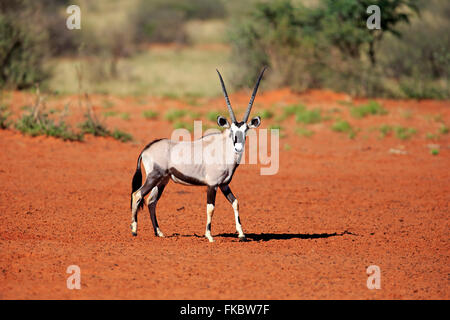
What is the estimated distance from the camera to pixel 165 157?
8242mm

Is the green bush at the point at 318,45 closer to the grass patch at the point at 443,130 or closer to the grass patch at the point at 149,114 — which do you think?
the grass patch at the point at 443,130

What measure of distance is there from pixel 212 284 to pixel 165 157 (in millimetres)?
2306

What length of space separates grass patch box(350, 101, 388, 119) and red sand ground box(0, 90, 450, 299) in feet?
5.76

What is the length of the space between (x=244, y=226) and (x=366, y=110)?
10948 millimetres

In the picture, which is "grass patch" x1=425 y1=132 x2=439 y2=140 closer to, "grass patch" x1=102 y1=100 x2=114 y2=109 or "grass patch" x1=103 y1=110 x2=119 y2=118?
"grass patch" x1=103 y1=110 x2=119 y2=118

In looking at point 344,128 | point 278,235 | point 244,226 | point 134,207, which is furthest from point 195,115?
point 134,207

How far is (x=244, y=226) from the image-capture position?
952cm

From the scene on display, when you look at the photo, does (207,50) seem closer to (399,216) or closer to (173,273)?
Result: (399,216)

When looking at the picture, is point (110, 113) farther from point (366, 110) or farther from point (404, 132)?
point (404, 132)

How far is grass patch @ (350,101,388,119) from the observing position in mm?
19203

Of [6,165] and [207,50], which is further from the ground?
[207,50]

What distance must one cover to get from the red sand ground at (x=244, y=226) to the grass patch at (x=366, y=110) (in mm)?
1755

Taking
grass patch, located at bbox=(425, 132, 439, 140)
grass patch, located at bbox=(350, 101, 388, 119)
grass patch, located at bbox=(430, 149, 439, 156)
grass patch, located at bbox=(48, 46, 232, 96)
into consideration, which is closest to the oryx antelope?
grass patch, located at bbox=(430, 149, 439, 156)
